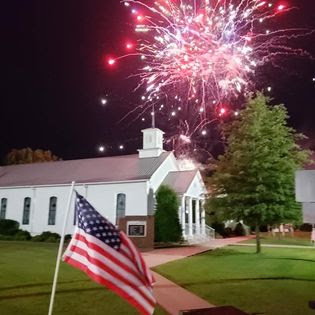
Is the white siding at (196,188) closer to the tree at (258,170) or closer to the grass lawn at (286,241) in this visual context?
the grass lawn at (286,241)

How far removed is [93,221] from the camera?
18.4 feet

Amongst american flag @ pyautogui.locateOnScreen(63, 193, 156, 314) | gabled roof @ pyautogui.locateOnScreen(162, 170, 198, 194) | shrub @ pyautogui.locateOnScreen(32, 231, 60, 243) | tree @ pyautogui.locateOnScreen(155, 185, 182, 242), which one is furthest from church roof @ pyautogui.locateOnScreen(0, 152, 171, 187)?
american flag @ pyautogui.locateOnScreen(63, 193, 156, 314)

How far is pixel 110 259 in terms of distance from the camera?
5.26 meters

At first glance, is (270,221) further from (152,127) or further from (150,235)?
(152,127)

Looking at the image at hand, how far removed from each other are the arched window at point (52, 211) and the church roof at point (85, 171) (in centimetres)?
155

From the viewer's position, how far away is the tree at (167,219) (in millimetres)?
31250

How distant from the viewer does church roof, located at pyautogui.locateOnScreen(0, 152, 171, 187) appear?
1415 inches

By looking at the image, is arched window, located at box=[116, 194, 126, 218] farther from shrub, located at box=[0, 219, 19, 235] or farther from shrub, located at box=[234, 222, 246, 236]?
shrub, located at box=[234, 222, 246, 236]

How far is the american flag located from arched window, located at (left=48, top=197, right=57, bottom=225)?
3277cm

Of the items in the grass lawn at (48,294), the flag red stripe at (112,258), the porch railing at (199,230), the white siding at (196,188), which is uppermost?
the white siding at (196,188)

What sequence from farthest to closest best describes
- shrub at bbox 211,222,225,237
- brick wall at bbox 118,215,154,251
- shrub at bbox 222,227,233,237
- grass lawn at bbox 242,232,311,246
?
shrub at bbox 222,227,233,237 → shrub at bbox 211,222,225,237 → grass lawn at bbox 242,232,311,246 → brick wall at bbox 118,215,154,251

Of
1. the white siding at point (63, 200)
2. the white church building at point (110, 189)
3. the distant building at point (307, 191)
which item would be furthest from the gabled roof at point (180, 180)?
the distant building at point (307, 191)

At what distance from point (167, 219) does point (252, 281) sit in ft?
58.7

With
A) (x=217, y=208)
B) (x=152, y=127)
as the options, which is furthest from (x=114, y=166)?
(x=217, y=208)
